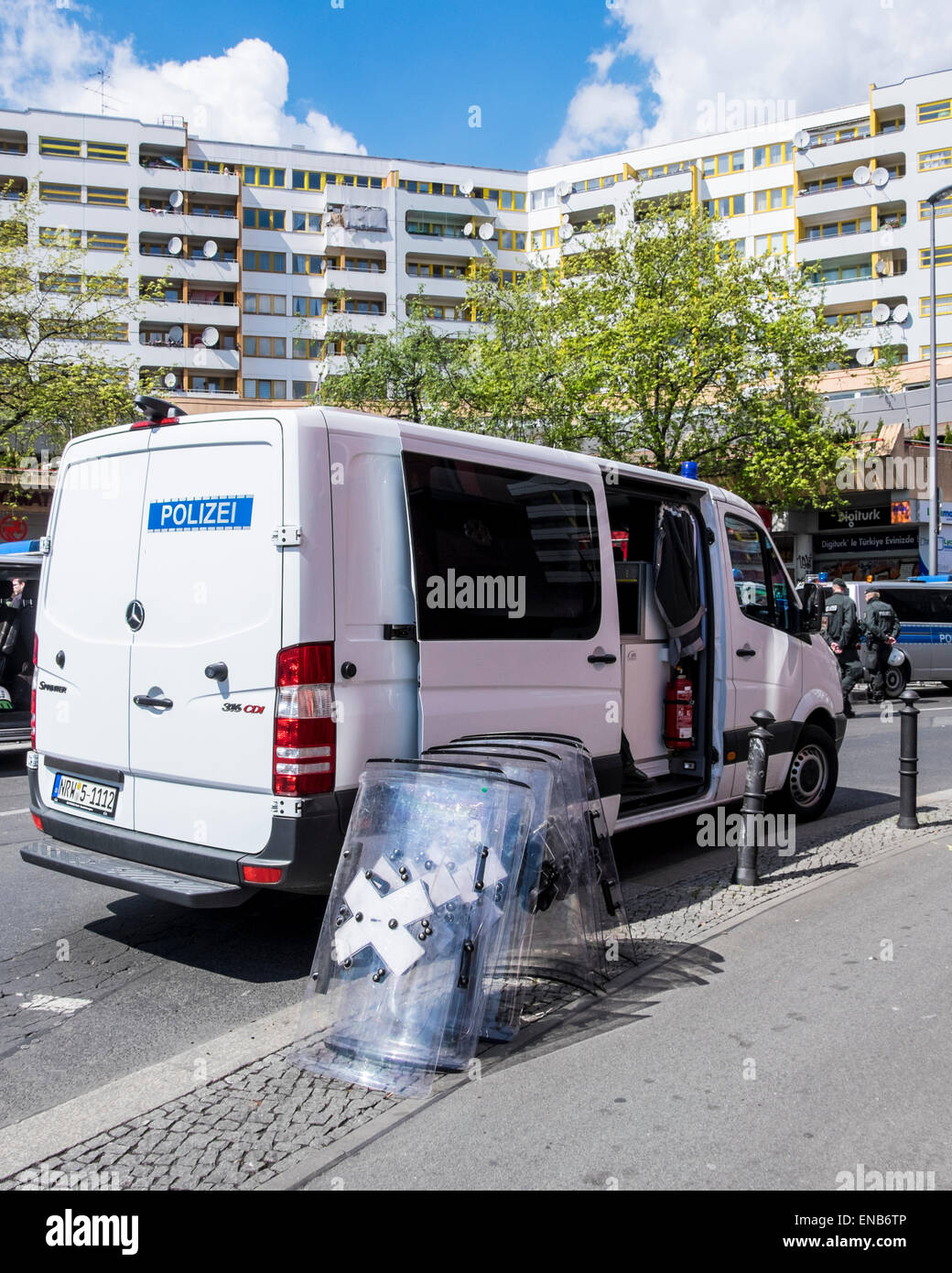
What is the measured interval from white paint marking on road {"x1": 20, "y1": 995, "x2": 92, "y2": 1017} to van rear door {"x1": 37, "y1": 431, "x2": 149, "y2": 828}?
794mm

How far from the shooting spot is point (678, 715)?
7062mm

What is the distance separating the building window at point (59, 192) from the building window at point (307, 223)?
1104 centimetres

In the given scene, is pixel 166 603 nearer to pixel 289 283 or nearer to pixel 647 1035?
pixel 647 1035

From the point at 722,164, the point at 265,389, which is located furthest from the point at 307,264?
the point at 722,164

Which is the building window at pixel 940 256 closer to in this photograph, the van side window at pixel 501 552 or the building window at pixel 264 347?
the building window at pixel 264 347

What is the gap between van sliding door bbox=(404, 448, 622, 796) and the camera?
192 inches

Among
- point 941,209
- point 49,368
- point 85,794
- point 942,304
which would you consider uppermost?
point 941,209

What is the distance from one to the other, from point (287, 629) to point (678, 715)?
342cm

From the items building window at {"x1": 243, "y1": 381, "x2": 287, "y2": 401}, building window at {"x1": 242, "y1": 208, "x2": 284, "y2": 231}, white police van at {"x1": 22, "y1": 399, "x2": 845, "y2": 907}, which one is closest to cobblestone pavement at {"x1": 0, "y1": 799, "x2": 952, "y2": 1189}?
white police van at {"x1": 22, "y1": 399, "x2": 845, "y2": 907}

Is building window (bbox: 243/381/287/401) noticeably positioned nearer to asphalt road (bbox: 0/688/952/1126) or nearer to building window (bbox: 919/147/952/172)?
building window (bbox: 919/147/952/172)

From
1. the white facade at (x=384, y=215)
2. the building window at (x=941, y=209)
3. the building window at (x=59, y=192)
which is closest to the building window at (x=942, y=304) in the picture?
the white facade at (x=384, y=215)

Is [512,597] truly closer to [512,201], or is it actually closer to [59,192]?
[59,192]

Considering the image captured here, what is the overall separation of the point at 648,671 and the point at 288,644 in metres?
3.17
